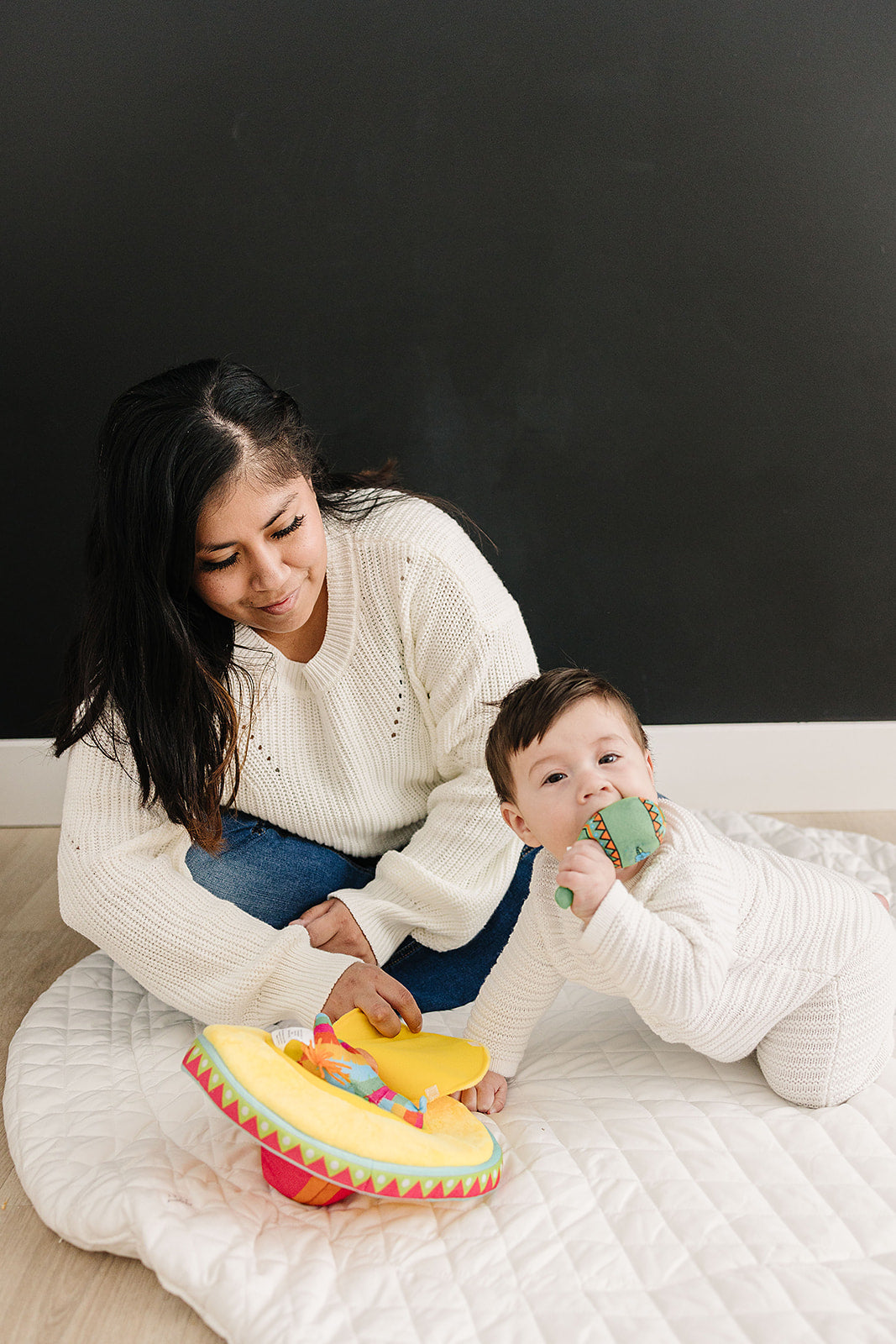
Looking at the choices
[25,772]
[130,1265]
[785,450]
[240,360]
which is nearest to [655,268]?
[785,450]

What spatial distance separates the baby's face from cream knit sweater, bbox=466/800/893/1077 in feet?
0.25

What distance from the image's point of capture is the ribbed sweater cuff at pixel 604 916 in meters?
0.96

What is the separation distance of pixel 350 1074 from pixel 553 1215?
0.22m

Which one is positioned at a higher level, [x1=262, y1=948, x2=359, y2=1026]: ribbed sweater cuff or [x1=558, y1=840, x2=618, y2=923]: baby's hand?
[x1=558, y1=840, x2=618, y2=923]: baby's hand

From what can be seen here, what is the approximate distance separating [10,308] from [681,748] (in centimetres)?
153

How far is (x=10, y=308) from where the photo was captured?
6.44ft

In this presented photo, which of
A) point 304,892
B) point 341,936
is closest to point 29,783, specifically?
point 304,892

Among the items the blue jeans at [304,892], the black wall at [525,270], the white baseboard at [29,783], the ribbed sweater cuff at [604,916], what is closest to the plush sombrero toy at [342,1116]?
the ribbed sweater cuff at [604,916]

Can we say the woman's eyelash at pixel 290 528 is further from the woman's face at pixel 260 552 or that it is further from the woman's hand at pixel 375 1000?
the woman's hand at pixel 375 1000

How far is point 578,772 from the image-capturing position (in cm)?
105

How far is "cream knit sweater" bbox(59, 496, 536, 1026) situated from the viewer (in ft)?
4.17

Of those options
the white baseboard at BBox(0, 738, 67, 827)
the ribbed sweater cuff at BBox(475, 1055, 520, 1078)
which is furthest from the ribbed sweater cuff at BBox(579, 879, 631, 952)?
the white baseboard at BBox(0, 738, 67, 827)

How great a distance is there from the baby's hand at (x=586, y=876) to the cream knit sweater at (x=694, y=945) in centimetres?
1

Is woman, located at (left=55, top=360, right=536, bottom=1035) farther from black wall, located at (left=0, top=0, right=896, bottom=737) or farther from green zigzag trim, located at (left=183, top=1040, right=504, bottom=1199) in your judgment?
black wall, located at (left=0, top=0, right=896, bottom=737)
